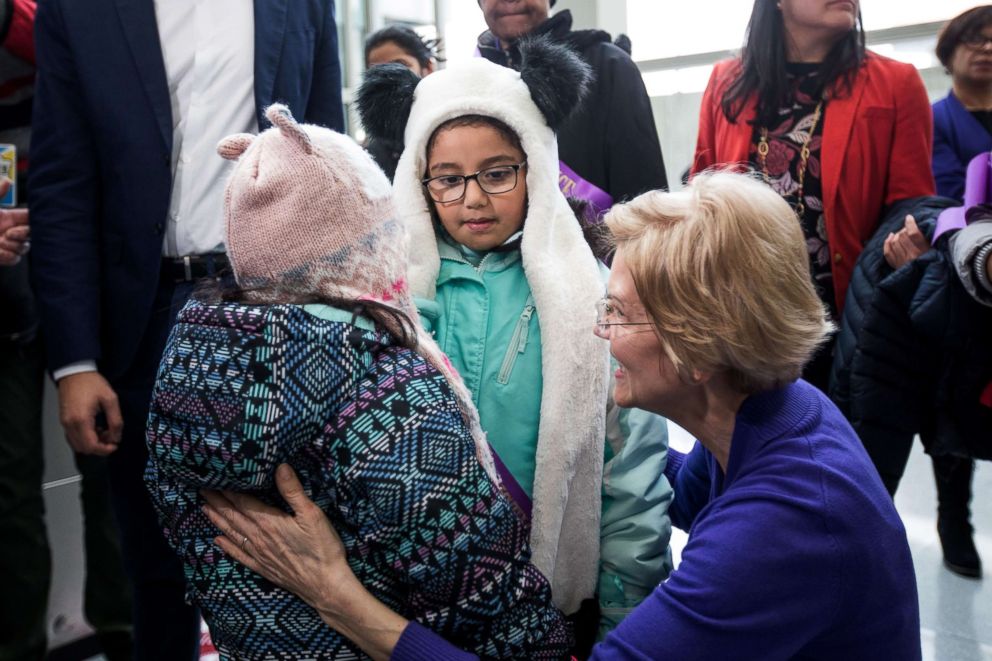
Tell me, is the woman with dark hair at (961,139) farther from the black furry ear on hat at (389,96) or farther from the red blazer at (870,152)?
the black furry ear on hat at (389,96)

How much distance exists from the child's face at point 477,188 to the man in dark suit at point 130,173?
409 mm

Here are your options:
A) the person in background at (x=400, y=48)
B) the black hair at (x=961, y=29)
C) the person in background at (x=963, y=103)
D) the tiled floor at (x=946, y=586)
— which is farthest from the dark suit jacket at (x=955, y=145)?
the person in background at (x=400, y=48)

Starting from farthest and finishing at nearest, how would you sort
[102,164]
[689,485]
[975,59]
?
[975,59] < [102,164] < [689,485]

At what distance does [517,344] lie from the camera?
4.22 feet

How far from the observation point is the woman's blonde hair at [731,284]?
0.99 metres

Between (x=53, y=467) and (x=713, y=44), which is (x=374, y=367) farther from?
(x=713, y=44)

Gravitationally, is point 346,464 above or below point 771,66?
below

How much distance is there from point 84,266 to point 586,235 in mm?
924

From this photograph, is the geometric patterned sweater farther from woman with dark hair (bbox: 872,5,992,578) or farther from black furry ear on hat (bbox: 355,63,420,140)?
woman with dark hair (bbox: 872,5,992,578)

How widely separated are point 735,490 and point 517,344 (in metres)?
0.44

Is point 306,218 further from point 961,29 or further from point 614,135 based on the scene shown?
point 961,29

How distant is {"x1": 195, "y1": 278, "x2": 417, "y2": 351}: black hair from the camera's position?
906mm

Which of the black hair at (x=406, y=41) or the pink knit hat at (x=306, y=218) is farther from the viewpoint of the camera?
the black hair at (x=406, y=41)

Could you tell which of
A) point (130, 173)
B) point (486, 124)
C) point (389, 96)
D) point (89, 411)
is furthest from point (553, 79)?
point (89, 411)
